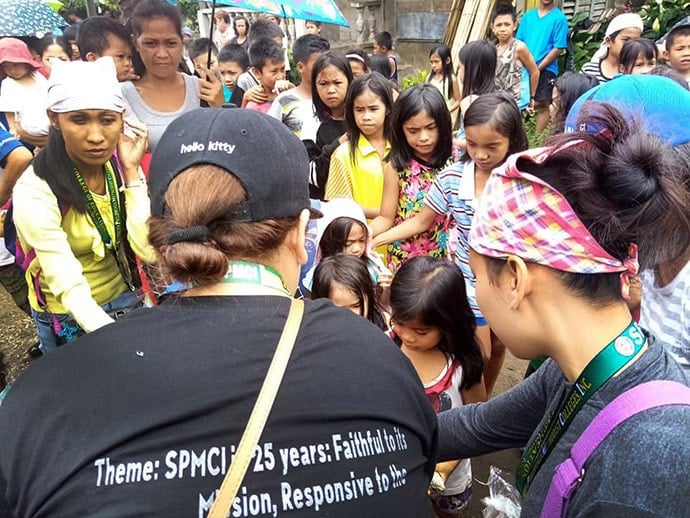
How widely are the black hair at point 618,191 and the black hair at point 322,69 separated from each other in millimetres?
2851

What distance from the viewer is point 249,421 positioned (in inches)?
33.5

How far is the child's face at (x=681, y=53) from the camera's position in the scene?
13.3ft

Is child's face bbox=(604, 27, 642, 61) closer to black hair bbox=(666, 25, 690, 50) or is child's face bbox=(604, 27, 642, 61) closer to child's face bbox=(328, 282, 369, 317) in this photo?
black hair bbox=(666, 25, 690, 50)

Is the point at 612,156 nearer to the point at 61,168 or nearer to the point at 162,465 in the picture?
the point at 162,465

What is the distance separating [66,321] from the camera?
7.73 feet

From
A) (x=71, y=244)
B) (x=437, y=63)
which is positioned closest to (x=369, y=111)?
(x=71, y=244)

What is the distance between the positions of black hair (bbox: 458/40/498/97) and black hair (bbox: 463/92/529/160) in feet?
6.61

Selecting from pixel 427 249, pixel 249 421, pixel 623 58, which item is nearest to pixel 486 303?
pixel 249 421

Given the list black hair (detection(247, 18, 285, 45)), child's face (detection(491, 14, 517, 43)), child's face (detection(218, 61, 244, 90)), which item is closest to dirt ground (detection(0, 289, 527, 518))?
child's face (detection(218, 61, 244, 90))

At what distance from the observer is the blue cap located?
5.24 feet

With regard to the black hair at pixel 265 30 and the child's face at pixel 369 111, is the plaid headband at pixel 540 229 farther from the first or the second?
the black hair at pixel 265 30

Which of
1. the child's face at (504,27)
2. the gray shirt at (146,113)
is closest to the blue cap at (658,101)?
the gray shirt at (146,113)

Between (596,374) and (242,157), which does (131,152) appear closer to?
(242,157)

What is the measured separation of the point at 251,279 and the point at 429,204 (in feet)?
6.92
